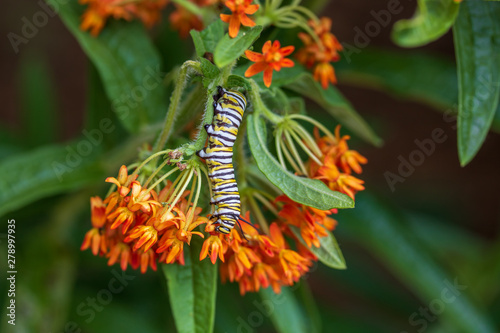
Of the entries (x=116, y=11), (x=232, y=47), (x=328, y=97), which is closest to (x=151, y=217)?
(x=232, y=47)

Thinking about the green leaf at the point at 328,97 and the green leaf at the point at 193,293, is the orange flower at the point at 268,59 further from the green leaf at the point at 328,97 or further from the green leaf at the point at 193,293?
the green leaf at the point at 193,293

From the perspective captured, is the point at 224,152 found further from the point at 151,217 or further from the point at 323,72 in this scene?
the point at 323,72

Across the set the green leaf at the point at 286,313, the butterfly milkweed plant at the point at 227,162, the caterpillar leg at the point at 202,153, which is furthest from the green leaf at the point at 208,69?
the green leaf at the point at 286,313

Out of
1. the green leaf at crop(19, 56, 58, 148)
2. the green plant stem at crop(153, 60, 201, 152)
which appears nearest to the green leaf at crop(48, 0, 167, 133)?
the green plant stem at crop(153, 60, 201, 152)

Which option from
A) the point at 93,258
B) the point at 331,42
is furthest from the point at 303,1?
the point at 93,258

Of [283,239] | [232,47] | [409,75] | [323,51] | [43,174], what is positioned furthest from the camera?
[409,75]

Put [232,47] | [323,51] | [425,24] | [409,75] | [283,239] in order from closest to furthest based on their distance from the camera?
[232,47]
[425,24]
[283,239]
[323,51]
[409,75]

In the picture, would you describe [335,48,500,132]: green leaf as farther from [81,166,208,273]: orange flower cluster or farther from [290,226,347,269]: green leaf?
[81,166,208,273]: orange flower cluster
